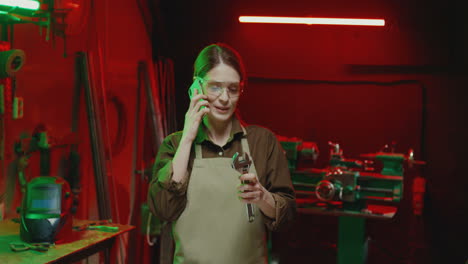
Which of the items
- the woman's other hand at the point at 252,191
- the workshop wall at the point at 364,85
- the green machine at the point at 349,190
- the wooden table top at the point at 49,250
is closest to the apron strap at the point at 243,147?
the woman's other hand at the point at 252,191

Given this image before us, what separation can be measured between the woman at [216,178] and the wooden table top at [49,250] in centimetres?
53

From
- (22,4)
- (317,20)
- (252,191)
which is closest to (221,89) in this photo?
(252,191)

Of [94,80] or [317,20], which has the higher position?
[317,20]

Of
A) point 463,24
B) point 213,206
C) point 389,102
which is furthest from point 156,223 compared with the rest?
point 463,24

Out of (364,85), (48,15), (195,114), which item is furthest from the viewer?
(364,85)

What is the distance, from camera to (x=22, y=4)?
252cm

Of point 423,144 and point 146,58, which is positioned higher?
point 146,58

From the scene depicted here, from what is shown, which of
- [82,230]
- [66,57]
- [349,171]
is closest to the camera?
A: [82,230]

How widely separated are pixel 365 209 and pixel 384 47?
1.63m

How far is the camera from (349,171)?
147 inches

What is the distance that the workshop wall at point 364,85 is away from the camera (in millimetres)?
4527

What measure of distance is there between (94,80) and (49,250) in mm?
1579

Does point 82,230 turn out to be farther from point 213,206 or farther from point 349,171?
point 349,171

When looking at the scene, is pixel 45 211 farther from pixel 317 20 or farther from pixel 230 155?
pixel 317 20
